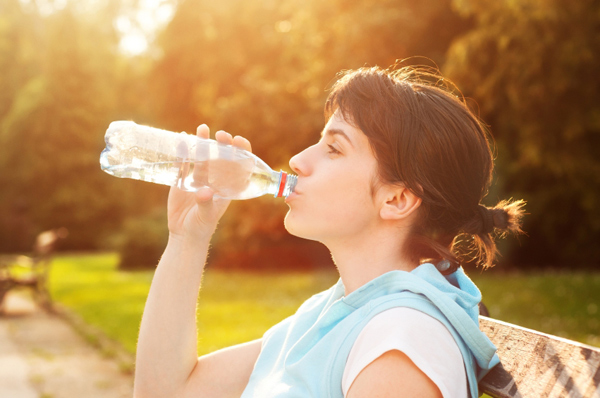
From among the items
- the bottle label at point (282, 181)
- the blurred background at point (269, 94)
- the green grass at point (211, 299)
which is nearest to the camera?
the bottle label at point (282, 181)

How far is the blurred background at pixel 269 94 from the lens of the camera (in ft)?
32.9

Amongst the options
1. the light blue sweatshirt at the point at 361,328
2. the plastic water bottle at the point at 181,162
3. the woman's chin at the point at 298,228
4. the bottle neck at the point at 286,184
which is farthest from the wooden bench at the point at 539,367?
the plastic water bottle at the point at 181,162

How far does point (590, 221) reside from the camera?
1355 centimetres

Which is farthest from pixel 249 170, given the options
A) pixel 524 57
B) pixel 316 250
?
pixel 316 250

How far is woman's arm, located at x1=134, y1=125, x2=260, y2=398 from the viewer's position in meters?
2.17

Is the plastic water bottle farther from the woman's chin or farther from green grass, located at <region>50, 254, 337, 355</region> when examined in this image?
green grass, located at <region>50, 254, 337, 355</region>

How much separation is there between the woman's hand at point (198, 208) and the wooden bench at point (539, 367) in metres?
0.98

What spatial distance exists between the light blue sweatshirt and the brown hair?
14 centimetres

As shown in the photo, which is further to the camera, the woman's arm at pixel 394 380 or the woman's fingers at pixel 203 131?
the woman's fingers at pixel 203 131

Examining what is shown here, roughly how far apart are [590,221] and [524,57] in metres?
5.56

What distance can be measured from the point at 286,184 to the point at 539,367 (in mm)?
933

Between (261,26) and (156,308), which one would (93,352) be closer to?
(156,308)

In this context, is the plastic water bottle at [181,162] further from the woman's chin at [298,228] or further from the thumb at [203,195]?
the woman's chin at [298,228]

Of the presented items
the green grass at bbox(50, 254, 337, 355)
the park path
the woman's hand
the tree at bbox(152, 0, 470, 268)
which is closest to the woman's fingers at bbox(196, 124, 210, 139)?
the woman's hand
